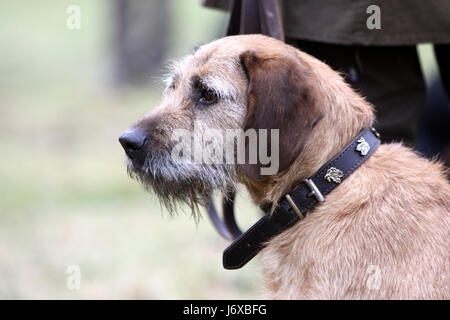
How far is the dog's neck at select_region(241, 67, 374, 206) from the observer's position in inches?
117

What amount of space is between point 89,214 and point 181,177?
4036 mm

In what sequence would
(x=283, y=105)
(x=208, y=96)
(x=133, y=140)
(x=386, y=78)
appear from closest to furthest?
(x=283, y=105) → (x=133, y=140) → (x=208, y=96) → (x=386, y=78)

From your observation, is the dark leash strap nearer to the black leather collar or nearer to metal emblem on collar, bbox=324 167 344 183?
the black leather collar

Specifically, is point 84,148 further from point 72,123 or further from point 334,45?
point 334,45

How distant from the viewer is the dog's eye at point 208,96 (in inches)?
126

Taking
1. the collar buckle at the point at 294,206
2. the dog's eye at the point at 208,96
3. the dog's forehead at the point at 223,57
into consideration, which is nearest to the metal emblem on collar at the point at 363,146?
the collar buckle at the point at 294,206

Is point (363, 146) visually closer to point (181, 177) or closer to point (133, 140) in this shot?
point (181, 177)

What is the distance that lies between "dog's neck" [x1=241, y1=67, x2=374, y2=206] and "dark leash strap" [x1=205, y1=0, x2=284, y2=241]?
1.59ft

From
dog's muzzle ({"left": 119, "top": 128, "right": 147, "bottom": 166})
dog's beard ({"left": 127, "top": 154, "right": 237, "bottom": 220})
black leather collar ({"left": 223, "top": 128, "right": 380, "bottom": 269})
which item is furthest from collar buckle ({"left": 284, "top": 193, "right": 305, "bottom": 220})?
dog's muzzle ({"left": 119, "top": 128, "right": 147, "bottom": 166})

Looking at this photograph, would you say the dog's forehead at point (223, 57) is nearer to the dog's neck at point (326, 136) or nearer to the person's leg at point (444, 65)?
the dog's neck at point (326, 136)

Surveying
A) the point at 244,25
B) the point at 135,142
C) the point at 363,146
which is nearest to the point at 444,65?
the point at 244,25

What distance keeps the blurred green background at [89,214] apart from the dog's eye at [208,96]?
93 centimetres

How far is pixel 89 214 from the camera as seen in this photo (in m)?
7.03
